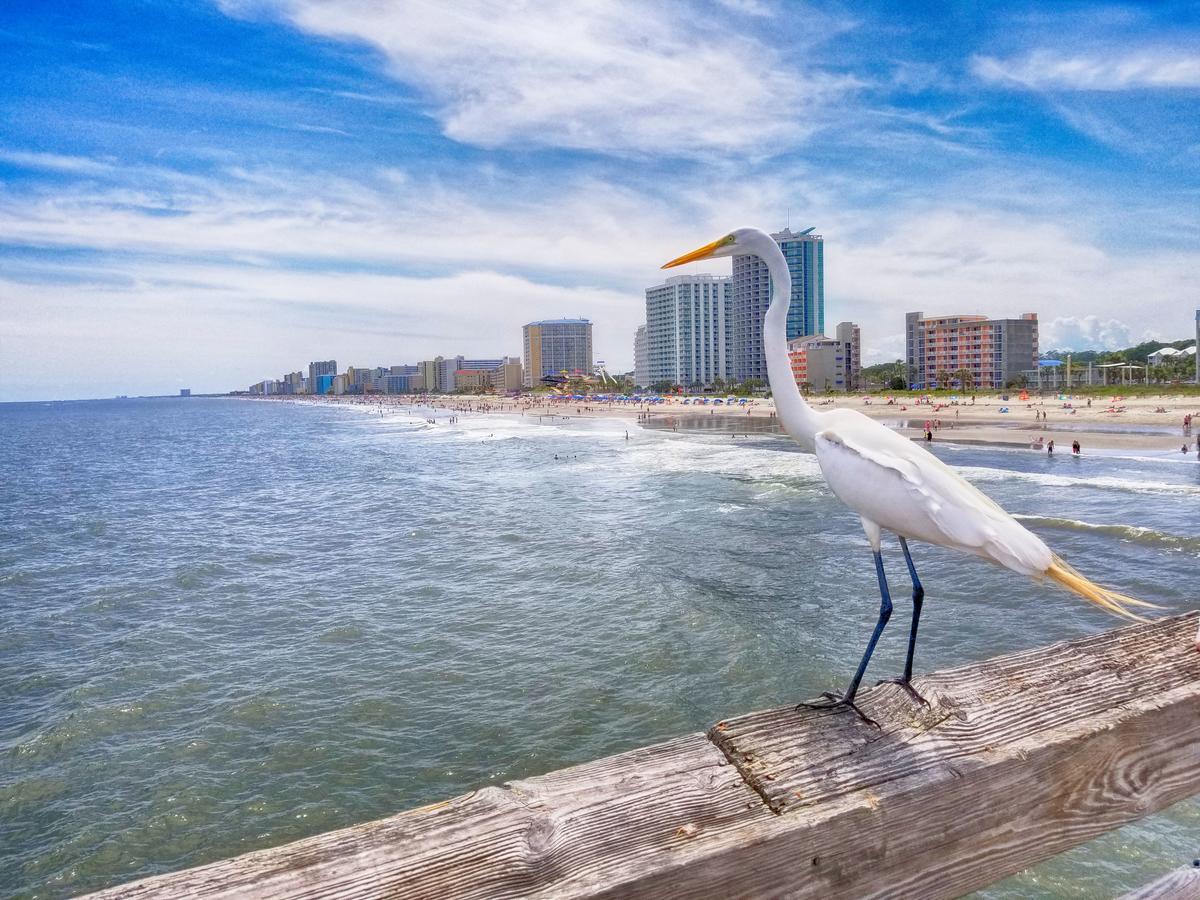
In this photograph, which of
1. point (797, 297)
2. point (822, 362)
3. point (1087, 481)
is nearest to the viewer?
point (1087, 481)

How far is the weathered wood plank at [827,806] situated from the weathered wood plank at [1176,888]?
0.20 metres

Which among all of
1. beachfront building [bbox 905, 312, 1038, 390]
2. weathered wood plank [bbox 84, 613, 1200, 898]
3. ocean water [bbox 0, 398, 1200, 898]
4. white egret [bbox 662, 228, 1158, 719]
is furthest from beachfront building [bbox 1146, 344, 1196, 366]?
weathered wood plank [bbox 84, 613, 1200, 898]

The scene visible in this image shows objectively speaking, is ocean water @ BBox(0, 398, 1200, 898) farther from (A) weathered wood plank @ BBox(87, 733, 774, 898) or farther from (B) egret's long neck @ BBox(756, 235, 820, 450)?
(A) weathered wood plank @ BBox(87, 733, 774, 898)

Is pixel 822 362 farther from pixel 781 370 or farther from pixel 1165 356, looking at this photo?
pixel 781 370

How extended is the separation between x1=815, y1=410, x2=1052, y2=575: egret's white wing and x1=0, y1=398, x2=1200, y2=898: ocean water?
5.82m

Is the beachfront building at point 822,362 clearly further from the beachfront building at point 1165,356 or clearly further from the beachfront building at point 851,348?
the beachfront building at point 1165,356

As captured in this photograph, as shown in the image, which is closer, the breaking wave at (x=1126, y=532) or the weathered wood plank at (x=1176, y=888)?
the weathered wood plank at (x=1176, y=888)

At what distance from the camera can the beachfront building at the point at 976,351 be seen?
469 ft

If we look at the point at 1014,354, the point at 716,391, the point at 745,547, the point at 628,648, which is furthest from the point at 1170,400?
the point at 716,391

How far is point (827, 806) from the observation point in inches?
67.6

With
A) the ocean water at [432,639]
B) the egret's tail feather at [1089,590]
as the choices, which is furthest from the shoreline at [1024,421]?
the egret's tail feather at [1089,590]

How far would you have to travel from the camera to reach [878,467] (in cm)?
366

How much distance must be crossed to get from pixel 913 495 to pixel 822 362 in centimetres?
16154

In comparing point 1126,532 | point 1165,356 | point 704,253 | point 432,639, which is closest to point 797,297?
point 1165,356
